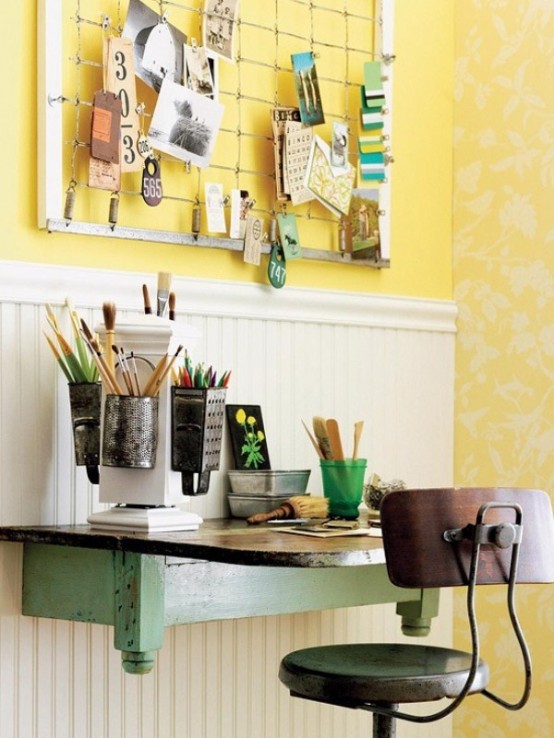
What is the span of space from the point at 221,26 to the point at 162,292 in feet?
2.16

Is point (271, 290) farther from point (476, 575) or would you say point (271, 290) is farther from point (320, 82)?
point (476, 575)

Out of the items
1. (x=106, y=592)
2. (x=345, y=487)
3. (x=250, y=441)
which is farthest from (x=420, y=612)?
(x=106, y=592)

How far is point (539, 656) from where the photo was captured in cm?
295

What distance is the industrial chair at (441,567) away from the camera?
187cm

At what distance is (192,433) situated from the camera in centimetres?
223

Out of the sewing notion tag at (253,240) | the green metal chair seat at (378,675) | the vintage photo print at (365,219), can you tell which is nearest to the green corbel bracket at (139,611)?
the green metal chair seat at (378,675)

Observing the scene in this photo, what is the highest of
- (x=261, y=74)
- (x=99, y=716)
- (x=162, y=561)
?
(x=261, y=74)

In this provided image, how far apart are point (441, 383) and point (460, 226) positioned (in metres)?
0.39

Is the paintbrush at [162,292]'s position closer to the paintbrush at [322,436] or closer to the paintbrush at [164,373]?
the paintbrush at [164,373]

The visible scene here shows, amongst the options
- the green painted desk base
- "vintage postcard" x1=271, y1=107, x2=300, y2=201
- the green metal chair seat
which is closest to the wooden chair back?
the green metal chair seat

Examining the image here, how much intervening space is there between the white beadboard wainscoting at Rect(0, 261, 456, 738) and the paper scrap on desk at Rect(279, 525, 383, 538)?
0.39 metres

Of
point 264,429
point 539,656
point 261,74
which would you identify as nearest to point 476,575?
point 264,429

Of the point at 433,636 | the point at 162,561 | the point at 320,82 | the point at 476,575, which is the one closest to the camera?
the point at 476,575

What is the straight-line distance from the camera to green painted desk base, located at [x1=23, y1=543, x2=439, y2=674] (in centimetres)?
207
